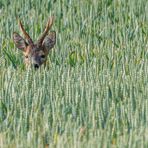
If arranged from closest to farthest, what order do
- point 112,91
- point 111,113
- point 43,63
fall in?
point 111,113, point 112,91, point 43,63

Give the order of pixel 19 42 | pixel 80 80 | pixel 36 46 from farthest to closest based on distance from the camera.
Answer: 1. pixel 19 42
2. pixel 36 46
3. pixel 80 80

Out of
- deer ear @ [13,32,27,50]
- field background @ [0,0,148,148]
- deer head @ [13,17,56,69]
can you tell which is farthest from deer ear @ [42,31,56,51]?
deer ear @ [13,32,27,50]

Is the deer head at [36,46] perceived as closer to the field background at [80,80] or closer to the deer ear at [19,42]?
the deer ear at [19,42]

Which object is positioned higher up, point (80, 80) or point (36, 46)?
point (36, 46)

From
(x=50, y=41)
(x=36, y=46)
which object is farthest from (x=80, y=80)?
(x=50, y=41)

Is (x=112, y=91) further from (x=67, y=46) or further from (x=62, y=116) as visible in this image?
(x=67, y=46)

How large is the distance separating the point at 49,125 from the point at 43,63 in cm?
421

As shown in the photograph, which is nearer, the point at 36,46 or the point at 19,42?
the point at 36,46

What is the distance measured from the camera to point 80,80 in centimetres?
1180

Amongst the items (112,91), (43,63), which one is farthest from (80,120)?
(43,63)

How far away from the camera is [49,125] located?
9.91 meters

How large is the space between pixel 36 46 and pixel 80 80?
2.68 metres

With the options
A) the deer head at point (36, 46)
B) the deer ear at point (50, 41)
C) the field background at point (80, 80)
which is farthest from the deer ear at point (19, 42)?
the deer ear at point (50, 41)

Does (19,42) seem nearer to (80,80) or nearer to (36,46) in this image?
(36,46)
